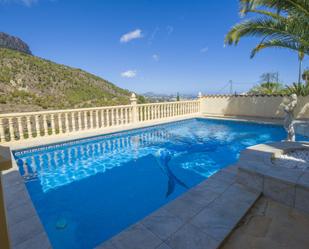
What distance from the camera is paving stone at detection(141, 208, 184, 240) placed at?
6.76 feet

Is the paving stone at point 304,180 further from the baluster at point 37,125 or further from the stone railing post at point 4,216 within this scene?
the baluster at point 37,125

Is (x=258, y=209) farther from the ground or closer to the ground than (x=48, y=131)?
closer to the ground

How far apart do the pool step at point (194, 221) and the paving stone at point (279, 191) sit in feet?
0.59

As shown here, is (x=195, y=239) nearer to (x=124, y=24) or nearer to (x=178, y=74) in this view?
(x=124, y=24)

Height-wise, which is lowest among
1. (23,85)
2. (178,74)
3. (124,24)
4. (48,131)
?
(48,131)

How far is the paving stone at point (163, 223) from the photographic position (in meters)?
2.06

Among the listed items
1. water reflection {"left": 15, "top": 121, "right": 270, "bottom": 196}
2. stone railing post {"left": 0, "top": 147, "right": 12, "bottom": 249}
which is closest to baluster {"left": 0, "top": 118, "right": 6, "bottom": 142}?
water reflection {"left": 15, "top": 121, "right": 270, "bottom": 196}

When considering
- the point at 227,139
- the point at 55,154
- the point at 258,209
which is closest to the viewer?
the point at 258,209

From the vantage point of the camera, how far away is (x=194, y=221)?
87.0 inches

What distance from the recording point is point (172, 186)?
12.4 ft

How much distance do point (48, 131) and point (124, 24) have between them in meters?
11.1

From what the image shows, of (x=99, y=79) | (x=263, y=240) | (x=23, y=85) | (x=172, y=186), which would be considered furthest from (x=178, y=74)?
(x=263, y=240)

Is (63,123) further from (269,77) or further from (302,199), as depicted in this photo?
(269,77)

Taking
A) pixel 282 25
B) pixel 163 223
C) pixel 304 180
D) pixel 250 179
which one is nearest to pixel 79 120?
pixel 163 223
